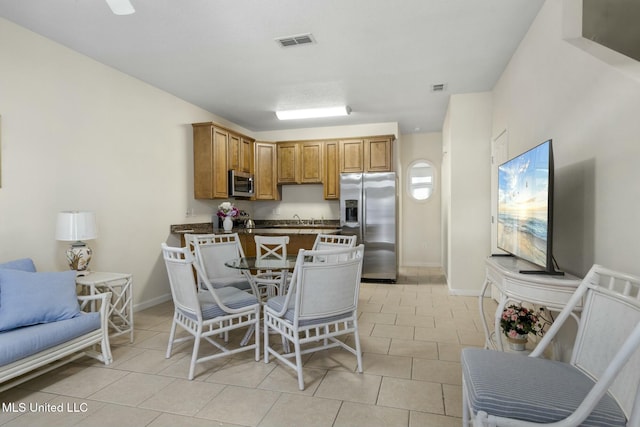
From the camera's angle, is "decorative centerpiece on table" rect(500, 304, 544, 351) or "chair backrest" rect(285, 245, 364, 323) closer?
"chair backrest" rect(285, 245, 364, 323)

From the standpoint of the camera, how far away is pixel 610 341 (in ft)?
4.60

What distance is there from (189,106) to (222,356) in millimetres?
3757

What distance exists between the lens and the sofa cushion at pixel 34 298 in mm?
2287

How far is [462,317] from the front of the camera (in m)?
3.87

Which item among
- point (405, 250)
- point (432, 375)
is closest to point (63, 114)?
point (432, 375)

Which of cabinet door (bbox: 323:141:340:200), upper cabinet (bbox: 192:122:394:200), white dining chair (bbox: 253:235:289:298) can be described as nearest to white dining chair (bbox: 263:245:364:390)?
white dining chair (bbox: 253:235:289:298)

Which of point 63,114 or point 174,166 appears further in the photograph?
point 174,166

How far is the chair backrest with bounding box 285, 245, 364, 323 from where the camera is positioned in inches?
90.4

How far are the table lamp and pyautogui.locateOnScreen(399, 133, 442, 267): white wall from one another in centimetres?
562

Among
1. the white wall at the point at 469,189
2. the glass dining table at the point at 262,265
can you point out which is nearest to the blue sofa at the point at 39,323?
the glass dining table at the point at 262,265

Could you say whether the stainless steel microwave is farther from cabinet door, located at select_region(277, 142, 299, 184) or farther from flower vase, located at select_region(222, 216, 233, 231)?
cabinet door, located at select_region(277, 142, 299, 184)

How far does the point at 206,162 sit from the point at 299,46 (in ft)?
7.96

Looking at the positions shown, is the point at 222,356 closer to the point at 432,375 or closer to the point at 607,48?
the point at 432,375

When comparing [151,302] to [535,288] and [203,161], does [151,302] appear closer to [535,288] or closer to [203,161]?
[203,161]
